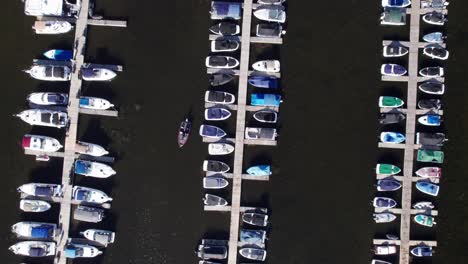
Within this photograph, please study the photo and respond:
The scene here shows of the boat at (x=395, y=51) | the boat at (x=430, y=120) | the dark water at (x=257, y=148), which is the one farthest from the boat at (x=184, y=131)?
the boat at (x=430, y=120)

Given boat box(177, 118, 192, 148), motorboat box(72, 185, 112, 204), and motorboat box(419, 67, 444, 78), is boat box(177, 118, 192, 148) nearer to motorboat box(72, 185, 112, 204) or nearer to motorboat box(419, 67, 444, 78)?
motorboat box(72, 185, 112, 204)

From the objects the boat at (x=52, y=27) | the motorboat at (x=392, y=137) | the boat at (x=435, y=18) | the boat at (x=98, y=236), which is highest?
the boat at (x=435, y=18)

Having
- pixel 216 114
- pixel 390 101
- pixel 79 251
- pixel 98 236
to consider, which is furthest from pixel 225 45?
pixel 79 251

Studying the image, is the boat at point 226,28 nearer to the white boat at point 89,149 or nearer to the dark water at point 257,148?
the dark water at point 257,148

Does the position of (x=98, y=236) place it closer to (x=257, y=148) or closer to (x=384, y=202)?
(x=257, y=148)

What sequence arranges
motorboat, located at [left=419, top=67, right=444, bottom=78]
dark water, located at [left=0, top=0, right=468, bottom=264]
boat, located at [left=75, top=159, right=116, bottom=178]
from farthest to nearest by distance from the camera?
dark water, located at [left=0, top=0, right=468, bottom=264], motorboat, located at [left=419, top=67, right=444, bottom=78], boat, located at [left=75, top=159, right=116, bottom=178]

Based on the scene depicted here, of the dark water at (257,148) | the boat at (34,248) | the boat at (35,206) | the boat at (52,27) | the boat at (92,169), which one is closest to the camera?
the boat at (34,248)

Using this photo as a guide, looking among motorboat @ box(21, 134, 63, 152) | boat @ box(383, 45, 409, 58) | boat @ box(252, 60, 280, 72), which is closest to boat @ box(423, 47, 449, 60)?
boat @ box(383, 45, 409, 58)
